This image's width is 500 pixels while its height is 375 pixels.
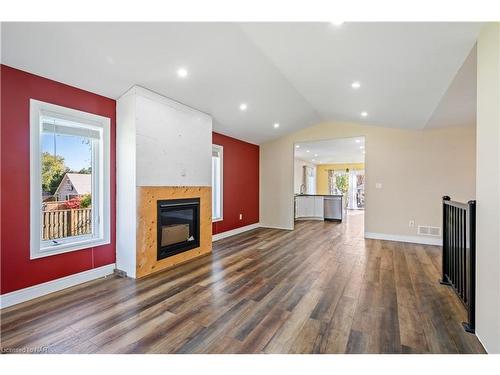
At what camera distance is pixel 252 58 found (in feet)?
9.90

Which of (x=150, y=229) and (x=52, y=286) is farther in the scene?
(x=150, y=229)

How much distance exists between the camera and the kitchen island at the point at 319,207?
8.36m

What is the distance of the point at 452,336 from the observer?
1918 millimetres

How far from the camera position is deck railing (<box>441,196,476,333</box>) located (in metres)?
2.01

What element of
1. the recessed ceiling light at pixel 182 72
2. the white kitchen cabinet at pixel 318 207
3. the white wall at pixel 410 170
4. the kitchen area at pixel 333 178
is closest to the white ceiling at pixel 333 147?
the white wall at pixel 410 170

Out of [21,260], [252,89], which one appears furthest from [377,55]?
[21,260]

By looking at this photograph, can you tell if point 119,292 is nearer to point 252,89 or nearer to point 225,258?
point 225,258

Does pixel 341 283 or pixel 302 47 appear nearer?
pixel 302 47

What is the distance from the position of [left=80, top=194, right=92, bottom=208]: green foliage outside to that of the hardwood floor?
3.25ft

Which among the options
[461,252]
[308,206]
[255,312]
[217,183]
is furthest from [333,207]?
[255,312]

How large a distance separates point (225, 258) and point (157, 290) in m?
1.41

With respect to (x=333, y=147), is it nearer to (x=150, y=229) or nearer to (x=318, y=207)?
(x=318, y=207)

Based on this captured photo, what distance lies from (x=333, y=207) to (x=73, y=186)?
7.51 metres

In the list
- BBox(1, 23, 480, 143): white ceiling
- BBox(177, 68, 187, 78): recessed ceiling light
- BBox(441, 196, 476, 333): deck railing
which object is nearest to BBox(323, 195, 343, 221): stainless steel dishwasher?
BBox(1, 23, 480, 143): white ceiling
